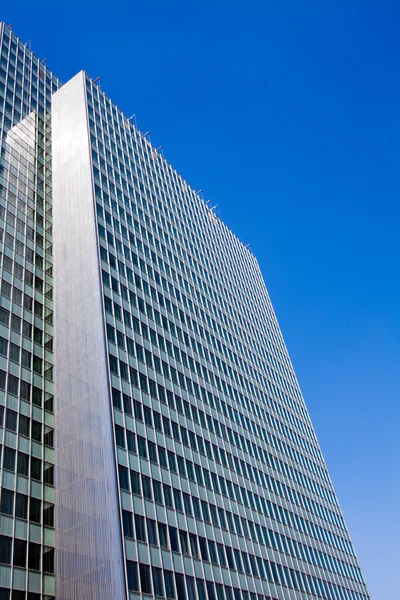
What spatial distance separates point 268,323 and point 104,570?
244ft

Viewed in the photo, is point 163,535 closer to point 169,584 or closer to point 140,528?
point 140,528

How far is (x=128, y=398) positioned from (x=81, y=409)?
481cm

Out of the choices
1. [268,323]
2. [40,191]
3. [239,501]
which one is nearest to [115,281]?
[40,191]

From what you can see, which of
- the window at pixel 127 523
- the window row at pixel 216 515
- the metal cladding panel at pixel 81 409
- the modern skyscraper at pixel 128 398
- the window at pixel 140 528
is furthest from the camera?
the window row at pixel 216 515

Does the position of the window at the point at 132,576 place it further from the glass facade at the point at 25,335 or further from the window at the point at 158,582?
the glass facade at the point at 25,335

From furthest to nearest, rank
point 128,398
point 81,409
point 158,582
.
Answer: point 128,398 → point 81,409 → point 158,582

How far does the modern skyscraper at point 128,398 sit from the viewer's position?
140ft

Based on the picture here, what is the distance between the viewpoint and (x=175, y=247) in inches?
3248

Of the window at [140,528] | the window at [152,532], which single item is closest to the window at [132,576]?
the window at [140,528]

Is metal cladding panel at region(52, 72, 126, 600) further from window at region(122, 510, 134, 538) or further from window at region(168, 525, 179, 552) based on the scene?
window at region(168, 525, 179, 552)

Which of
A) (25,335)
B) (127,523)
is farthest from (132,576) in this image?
(25,335)

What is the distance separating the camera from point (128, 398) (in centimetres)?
5153

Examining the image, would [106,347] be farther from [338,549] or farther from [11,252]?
[338,549]

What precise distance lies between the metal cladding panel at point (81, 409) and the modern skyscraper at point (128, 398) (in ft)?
0.47
